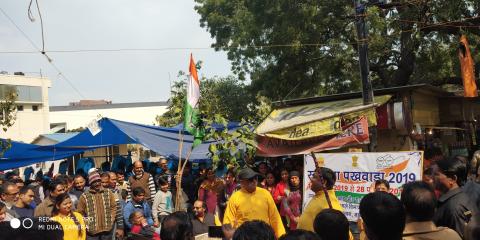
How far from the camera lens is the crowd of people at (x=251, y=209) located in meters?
2.56

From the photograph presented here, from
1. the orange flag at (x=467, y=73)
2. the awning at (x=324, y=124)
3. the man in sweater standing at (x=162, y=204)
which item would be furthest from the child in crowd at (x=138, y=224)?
the orange flag at (x=467, y=73)

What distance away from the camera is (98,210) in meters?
5.94

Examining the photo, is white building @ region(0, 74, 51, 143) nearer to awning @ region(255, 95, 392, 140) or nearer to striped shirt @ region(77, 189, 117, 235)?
awning @ region(255, 95, 392, 140)

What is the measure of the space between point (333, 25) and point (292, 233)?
41.2ft

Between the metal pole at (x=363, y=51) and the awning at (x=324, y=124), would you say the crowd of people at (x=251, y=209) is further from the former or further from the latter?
the metal pole at (x=363, y=51)

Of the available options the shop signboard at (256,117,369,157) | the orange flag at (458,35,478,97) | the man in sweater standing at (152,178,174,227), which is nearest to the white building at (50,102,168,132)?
the orange flag at (458,35,478,97)

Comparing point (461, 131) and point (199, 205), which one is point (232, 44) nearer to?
point (461, 131)

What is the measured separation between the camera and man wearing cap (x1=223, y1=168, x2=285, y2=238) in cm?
500

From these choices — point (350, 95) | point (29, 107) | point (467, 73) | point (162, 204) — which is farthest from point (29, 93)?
point (467, 73)

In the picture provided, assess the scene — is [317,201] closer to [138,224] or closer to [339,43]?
[138,224]

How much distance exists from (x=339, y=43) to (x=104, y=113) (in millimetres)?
50468

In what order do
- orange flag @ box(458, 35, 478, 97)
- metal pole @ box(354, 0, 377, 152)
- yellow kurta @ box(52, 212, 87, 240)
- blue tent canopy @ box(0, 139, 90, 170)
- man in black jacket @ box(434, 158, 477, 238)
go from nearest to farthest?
man in black jacket @ box(434, 158, 477, 238) → yellow kurta @ box(52, 212, 87, 240) → metal pole @ box(354, 0, 377, 152) → orange flag @ box(458, 35, 478, 97) → blue tent canopy @ box(0, 139, 90, 170)

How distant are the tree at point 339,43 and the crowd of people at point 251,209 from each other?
535 cm

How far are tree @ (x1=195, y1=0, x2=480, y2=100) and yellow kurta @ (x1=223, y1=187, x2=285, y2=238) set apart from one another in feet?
24.9
